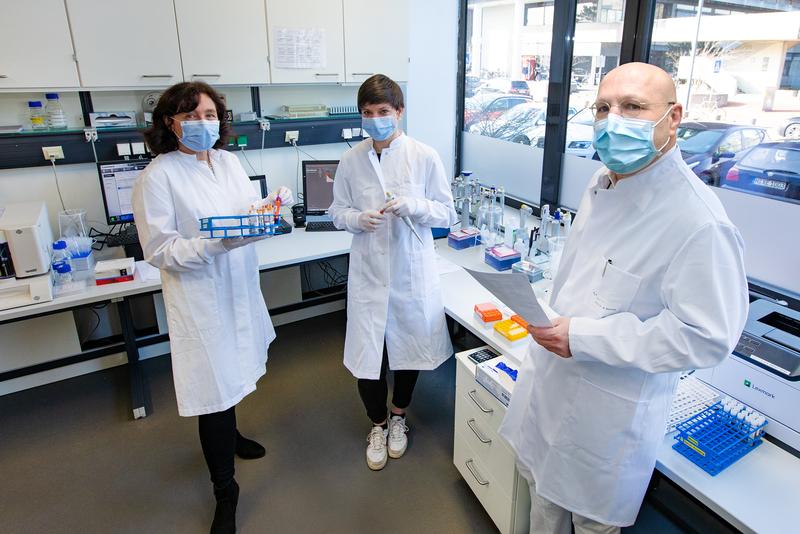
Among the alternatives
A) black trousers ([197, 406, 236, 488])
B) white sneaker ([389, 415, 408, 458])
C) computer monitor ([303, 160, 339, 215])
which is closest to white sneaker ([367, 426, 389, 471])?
white sneaker ([389, 415, 408, 458])

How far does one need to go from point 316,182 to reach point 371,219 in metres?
1.41

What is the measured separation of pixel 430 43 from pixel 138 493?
3.13m

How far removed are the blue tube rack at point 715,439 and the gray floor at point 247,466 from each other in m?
0.70

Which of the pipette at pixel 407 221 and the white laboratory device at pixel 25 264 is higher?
the pipette at pixel 407 221

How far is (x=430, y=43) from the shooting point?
11.5 ft

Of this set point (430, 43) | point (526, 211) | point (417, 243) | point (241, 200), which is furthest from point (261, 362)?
point (430, 43)

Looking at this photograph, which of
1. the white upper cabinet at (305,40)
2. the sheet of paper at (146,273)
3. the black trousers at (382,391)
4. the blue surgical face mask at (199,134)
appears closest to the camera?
the blue surgical face mask at (199,134)

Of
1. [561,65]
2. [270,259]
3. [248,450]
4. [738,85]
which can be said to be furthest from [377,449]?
[561,65]

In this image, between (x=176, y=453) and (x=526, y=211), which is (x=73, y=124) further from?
(x=526, y=211)

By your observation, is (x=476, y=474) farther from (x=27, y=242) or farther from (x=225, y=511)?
(x=27, y=242)

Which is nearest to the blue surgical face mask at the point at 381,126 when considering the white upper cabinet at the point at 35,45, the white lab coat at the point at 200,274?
the white lab coat at the point at 200,274

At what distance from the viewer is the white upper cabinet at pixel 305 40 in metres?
2.77

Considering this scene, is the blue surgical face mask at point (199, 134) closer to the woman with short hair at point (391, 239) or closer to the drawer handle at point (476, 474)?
the woman with short hair at point (391, 239)

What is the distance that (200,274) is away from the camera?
1625 millimetres
